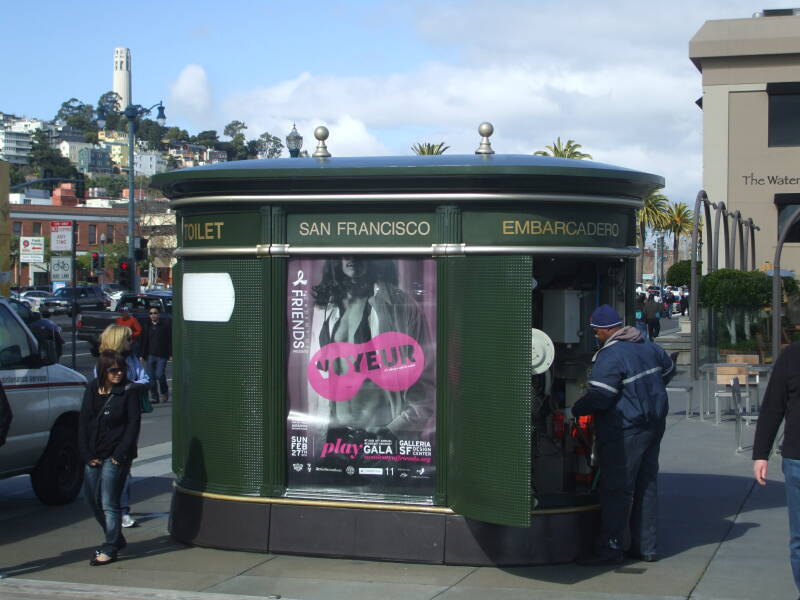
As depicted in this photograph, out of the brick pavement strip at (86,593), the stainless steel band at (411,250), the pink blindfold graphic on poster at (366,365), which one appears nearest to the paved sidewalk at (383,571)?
the brick pavement strip at (86,593)

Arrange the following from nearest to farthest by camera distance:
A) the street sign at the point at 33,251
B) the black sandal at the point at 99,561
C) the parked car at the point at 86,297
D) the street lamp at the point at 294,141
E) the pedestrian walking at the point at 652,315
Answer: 1. the black sandal at the point at 99,561
2. the street lamp at the point at 294,141
3. the pedestrian walking at the point at 652,315
4. the street sign at the point at 33,251
5. the parked car at the point at 86,297

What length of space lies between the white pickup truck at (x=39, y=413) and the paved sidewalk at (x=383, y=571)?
20.7 inches

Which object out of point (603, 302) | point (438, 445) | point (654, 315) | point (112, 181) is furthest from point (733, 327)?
point (112, 181)

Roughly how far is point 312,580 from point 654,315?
23.2 metres

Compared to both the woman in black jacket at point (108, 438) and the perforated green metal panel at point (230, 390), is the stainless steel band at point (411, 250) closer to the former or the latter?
the perforated green metal panel at point (230, 390)

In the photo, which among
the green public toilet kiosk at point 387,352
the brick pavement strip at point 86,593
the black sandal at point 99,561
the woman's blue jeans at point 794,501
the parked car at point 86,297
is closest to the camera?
the woman's blue jeans at point 794,501

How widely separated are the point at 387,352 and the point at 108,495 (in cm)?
226

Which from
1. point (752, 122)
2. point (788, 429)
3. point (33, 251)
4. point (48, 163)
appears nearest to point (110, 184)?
point (48, 163)

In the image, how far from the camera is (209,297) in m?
7.87

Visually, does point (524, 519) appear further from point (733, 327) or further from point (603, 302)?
point (733, 327)

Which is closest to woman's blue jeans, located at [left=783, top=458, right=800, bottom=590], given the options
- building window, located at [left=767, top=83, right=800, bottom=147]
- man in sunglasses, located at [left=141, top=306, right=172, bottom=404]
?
man in sunglasses, located at [left=141, top=306, right=172, bottom=404]

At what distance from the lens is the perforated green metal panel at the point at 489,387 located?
6.96 m

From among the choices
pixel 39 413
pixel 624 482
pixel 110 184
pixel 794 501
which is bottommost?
pixel 624 482

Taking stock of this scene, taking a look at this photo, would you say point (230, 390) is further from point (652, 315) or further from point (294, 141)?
point (652, 315)
